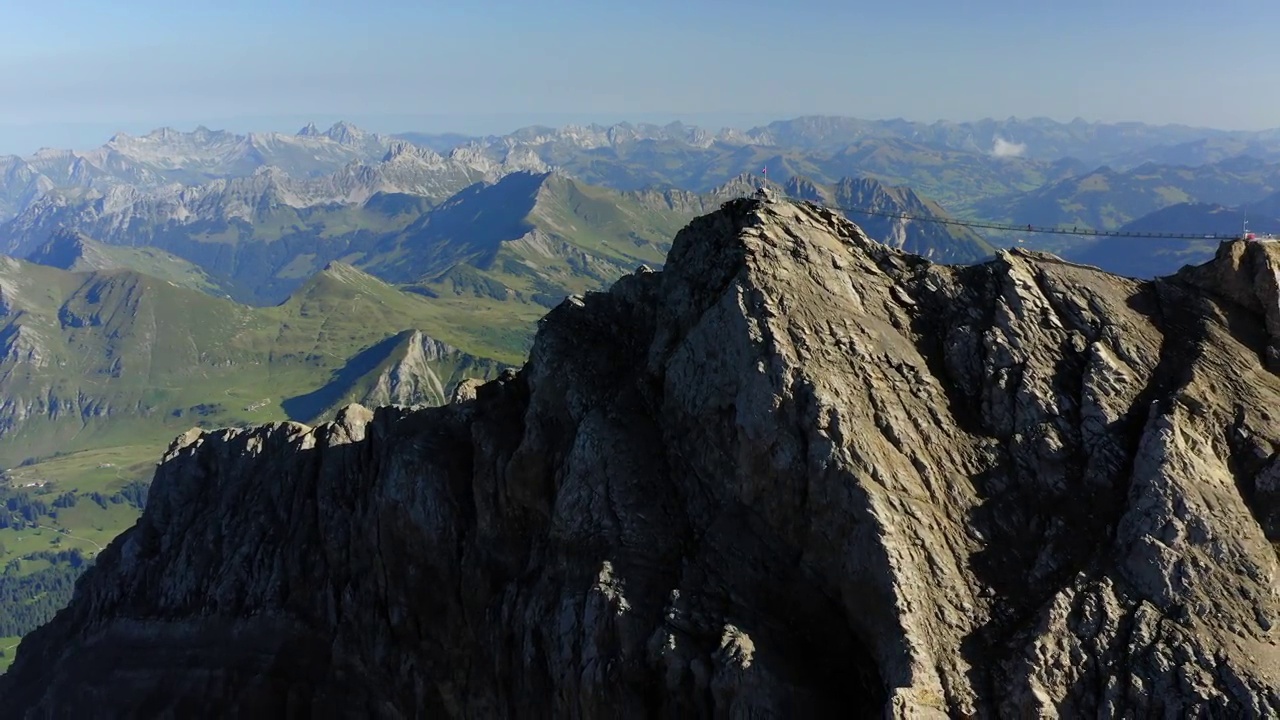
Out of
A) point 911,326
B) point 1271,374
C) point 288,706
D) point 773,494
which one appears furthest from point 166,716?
point 1271,374

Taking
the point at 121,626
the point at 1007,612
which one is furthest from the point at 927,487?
the point at 121,626

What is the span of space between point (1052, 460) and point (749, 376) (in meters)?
13.5

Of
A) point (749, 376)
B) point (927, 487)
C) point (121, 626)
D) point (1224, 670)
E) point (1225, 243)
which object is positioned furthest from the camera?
point (121, 626)

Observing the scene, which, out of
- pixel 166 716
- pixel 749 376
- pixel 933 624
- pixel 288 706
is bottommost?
pixel 166 716

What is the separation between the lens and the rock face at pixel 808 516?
27.4 meters

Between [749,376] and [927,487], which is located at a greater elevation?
[749,376]

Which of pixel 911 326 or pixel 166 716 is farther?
pixel 166 716

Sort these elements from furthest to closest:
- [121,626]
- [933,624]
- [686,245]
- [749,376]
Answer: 1. [121,626]
2. [686,245]
3. [749,376]
4. [933,624]

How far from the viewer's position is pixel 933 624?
1112 inches

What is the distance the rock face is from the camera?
2742 cm

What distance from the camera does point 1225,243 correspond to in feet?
124

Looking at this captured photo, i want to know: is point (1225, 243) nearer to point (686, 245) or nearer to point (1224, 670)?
point (1224, 670)

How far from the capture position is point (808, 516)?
3164 cm

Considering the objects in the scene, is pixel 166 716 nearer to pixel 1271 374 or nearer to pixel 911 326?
pixel 911 326
